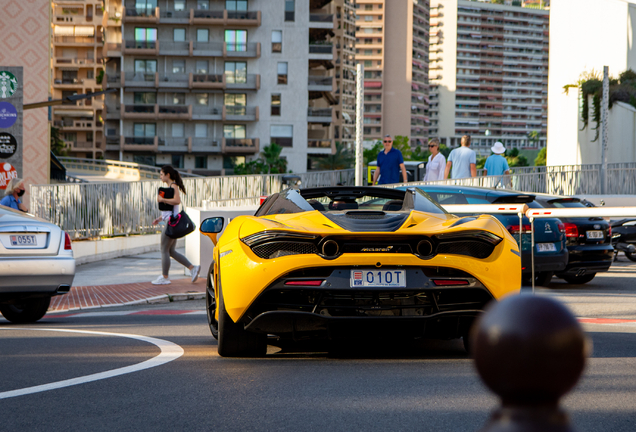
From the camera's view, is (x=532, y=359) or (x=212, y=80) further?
(x=212, y=80)

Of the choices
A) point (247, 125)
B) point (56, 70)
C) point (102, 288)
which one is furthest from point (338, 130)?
point (102, 288)

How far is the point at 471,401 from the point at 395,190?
2652mm

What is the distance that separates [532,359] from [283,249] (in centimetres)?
438

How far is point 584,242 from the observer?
12539 millimetres

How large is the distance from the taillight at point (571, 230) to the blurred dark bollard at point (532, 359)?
11838mm

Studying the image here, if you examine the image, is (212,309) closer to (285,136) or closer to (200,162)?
(285,136)

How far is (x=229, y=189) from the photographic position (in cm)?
2812

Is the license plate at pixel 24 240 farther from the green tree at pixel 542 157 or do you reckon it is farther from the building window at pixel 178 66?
the green tree at pixel 542 157

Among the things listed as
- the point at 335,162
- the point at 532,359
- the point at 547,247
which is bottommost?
the point at 547,247

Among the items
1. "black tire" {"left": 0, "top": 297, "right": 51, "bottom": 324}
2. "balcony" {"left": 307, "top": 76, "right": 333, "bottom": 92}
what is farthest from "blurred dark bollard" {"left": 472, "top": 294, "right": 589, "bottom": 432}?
"balcony" {"left": 307, "top": 76, "right": 333, "bottom": 92}

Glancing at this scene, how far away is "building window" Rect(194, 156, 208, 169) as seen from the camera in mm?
79688

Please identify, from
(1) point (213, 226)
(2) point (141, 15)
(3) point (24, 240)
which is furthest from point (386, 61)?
(1) point (213, 226)

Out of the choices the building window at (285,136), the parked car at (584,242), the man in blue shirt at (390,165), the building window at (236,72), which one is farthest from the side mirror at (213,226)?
the building window at (285,136)

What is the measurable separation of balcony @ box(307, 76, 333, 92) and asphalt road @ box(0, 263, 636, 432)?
241 feet
